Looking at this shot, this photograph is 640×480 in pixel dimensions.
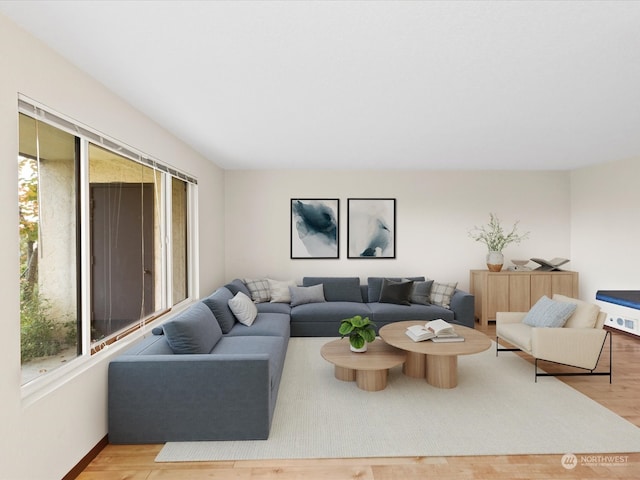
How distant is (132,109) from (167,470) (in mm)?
2744

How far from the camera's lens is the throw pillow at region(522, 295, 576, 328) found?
→ 156 inches

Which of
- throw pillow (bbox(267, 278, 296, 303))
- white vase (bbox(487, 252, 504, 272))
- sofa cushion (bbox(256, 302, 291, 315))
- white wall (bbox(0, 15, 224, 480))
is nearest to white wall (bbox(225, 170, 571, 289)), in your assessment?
white vase (bbox(487, 252, 504, 272))

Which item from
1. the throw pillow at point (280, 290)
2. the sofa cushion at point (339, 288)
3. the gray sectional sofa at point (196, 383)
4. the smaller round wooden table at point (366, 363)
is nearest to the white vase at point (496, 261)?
the sofa cushion at point (339, 288)

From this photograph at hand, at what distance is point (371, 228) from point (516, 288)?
2.52 m

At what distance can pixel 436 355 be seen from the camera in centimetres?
353

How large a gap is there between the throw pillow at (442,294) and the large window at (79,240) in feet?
12.7

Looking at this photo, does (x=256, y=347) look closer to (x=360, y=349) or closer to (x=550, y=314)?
(x=360, y=349)

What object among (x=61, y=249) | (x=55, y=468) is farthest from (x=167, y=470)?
(x=61, y=249)

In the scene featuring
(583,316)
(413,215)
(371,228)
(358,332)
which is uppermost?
(413,215)

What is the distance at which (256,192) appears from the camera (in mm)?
6270

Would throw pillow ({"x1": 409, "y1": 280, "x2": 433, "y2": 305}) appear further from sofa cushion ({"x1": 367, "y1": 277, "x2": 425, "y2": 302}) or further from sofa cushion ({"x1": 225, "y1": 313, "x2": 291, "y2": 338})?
sofa cushion ({"x1": 225, "y1": 313, "x2": 291, "y2": 338})

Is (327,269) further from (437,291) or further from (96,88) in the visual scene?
(96,88)

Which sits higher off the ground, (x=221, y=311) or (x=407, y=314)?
(x=221, y=311)

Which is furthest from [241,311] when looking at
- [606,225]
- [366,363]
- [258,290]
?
[606,225]
